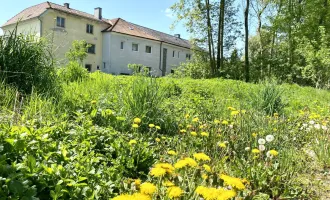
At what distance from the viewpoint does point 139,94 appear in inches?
136

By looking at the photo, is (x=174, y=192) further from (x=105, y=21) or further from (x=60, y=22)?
(x=105, y=21)

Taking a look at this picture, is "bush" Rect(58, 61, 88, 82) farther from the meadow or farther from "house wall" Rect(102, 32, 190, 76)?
"house wall" Rect(102, 32, 190, 76)

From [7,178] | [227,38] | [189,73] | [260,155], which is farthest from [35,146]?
[227,38]

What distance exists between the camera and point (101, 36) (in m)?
27.7

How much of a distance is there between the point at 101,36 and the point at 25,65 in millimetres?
24865

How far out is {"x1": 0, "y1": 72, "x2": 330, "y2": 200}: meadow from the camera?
54.9 inches

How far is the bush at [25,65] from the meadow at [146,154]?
1.11 ft

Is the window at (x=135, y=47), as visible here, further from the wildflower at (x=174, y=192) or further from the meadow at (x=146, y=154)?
the wildflower at (x=174, y=192)

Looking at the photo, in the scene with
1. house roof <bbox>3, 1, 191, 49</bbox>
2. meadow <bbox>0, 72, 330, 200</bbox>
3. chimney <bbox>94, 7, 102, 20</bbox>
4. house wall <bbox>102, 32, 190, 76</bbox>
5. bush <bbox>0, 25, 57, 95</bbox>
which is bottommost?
meadow <bbox>0, 72, 330, 200</bbox>

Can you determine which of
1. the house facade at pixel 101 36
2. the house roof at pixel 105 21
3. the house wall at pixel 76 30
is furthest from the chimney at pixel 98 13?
the house wall at pixel 76 30

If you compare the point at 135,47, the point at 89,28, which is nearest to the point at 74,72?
the point at 89,28

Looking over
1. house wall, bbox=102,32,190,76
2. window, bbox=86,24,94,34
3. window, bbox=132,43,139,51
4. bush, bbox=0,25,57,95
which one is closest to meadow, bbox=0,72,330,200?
bush, bbox=0,25,57,95

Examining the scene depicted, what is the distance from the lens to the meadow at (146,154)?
1394mm

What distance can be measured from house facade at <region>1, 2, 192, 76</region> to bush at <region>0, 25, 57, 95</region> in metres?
19.8
